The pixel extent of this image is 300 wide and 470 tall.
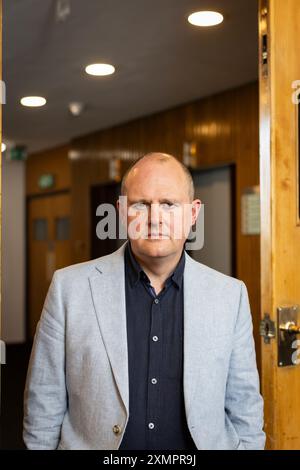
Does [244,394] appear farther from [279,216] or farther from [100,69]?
[100,69]

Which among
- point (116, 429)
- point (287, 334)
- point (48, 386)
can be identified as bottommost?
point (116, 429)

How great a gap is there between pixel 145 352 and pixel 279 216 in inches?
26.8

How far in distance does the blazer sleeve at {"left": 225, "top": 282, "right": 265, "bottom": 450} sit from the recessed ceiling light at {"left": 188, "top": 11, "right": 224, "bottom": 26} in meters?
1.92

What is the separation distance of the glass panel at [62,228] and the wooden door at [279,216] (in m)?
5.67

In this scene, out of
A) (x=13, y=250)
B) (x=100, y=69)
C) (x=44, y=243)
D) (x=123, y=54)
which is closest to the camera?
(x=123, y=54)

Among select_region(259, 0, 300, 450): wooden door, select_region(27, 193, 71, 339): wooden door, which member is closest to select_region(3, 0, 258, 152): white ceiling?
select_region(259, 0, 300, 450): wooden door

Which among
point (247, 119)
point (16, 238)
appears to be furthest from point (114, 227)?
point (16, 238)

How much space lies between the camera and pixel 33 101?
4977 millimetres

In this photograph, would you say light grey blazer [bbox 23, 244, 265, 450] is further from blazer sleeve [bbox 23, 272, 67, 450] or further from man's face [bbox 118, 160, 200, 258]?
man's face [bbox 118, 160, 200, 258]

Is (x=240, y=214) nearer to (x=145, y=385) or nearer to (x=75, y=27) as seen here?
(x=75, y=27)

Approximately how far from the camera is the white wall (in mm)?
8461

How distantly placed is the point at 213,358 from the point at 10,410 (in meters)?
3.74

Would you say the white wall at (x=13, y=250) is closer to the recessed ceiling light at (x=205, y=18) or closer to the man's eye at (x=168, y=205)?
the recessed ceiling light at (x=205, y=18)

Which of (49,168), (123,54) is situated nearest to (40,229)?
(49,168)
